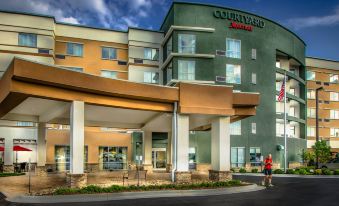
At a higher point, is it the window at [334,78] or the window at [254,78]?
the window at [334,78]

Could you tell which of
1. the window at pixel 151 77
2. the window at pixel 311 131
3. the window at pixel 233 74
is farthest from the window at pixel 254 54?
the window at pixel 311 131

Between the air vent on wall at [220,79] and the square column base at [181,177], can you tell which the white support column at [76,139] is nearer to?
the square column base at [181,177]

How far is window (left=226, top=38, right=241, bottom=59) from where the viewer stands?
154 feet

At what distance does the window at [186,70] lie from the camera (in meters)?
43.9

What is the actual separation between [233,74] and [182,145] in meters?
25.0

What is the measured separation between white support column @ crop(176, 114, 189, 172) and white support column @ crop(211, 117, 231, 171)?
8.28ft

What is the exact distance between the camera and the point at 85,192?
18.5 metres

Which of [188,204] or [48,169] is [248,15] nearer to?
[48,169]

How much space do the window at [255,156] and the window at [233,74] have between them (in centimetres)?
936

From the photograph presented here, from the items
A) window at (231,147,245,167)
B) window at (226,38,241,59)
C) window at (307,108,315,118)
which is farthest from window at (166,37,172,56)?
window at (307,108,315,118)

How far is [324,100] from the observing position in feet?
211

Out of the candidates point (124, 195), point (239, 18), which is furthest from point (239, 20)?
point (124, 195)

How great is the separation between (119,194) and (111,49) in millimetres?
31253

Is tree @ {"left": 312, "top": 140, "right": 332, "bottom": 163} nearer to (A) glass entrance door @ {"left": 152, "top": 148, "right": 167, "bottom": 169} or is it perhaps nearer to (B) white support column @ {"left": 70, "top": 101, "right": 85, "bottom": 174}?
(A) glass entrance door @ {"left": 152, "top": 148, "right": 167, "bottom": 169}
